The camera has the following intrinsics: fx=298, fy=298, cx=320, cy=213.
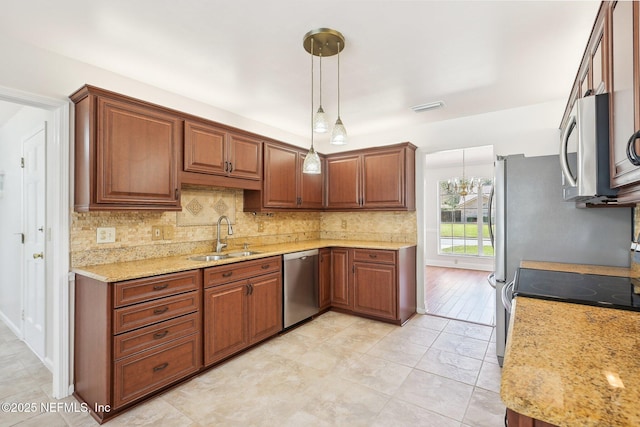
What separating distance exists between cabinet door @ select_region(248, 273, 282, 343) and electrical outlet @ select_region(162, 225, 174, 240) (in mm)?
872

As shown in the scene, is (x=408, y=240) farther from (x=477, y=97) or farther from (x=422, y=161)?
(x=477, y=97)

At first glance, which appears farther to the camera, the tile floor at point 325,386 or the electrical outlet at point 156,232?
the electrical outlet at point 156,232

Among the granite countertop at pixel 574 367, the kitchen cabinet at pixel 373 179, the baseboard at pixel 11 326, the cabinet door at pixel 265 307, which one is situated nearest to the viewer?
the granite countertop at pixel 574 367

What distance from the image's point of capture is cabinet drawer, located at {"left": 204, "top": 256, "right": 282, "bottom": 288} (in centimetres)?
248

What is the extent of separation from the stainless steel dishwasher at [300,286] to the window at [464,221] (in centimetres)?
479

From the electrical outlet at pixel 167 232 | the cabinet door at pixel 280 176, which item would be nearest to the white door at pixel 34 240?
the electrical outlet at pixel 167 232

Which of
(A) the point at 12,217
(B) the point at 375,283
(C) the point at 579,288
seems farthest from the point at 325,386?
(A) the point at 12,217

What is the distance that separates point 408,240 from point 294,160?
1848 mm

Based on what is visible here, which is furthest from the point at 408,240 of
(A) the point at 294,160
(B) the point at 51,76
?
(B) the point at 51,76

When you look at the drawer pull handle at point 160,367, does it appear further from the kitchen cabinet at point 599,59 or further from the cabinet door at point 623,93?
the kitchen cabinet at point 599,59

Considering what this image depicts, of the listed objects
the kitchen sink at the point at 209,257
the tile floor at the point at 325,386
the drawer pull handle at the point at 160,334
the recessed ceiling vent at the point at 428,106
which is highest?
the recessed ceiling vent at the point at 428,106

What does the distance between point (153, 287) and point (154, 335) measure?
0.34m

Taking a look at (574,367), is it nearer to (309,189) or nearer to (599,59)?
(599,59)

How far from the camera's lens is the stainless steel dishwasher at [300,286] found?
3.25 metres
